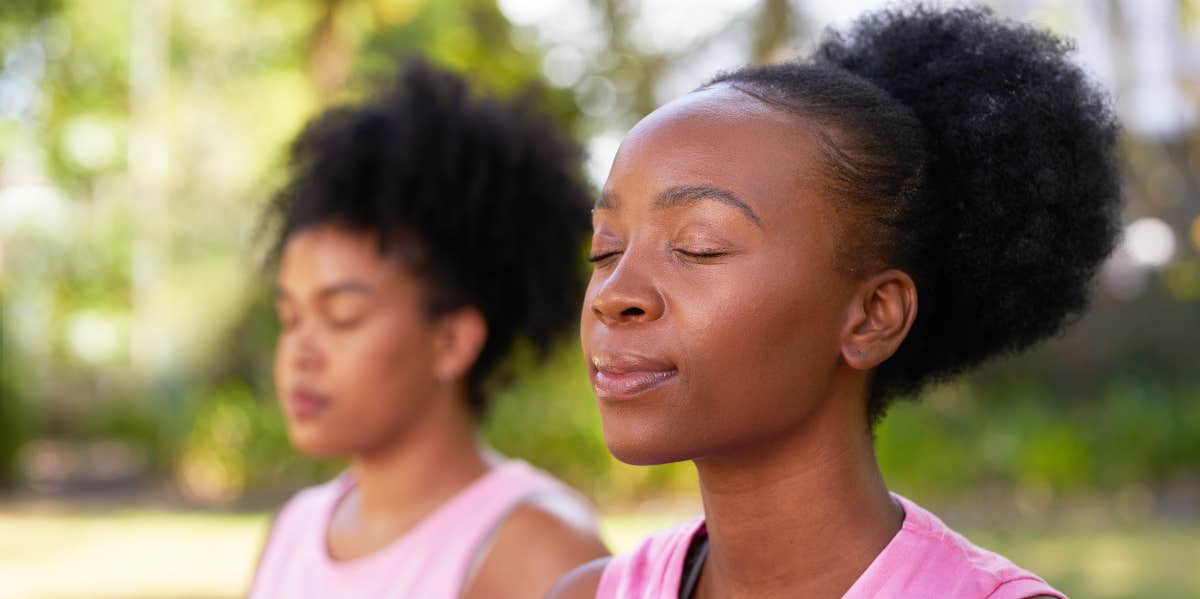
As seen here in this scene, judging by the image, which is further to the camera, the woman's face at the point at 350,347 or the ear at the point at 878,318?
the woman's face at the point at 350,347

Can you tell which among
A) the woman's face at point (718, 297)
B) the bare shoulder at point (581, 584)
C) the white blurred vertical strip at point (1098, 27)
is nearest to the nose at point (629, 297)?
the woman's face at point (718, 297)

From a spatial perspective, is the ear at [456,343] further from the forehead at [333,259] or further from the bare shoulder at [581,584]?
the bare shoulder at [581,584]

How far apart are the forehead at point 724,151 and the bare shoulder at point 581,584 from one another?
65 cm

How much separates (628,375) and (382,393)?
137 cm

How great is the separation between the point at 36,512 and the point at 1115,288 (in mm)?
11232

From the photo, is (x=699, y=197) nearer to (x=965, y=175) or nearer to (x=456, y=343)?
(x=965, y=175)

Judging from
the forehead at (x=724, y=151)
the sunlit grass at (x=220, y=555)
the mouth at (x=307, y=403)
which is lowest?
the sunlit grass at (x=220, y=555)

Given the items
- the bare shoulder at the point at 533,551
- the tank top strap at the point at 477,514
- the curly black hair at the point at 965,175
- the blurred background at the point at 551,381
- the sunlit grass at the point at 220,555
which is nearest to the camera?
the curly black hair at the point at 965,175

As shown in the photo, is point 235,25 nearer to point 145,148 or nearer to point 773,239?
point 145,148

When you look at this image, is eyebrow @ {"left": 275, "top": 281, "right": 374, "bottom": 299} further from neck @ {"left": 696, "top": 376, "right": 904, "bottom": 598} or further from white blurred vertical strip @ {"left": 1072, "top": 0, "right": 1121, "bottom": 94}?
white blurred vertical strip @ {"left": 1072, "top": 0, "right": 1121, "bottom": 94}

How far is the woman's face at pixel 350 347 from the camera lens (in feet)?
9.59

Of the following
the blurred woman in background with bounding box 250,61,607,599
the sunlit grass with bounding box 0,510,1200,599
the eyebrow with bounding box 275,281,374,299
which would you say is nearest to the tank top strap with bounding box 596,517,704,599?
the blurred woman in background with bounding box 250,61,607,599

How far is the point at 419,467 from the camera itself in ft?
10.0

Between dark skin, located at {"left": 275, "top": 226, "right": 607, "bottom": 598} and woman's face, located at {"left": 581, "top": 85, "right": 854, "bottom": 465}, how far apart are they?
3.83ft
